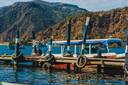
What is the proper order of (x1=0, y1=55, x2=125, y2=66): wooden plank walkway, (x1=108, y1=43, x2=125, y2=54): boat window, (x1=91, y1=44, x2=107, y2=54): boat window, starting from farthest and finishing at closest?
(x1=108, y1=43, x2=125, y2=54): boat window < (x1=91, y1=44, x2=107, y2=54): boat window < (x1=0, y1=55, x2=125, y2=66): wooden plank walkway

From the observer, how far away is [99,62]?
47.4 m

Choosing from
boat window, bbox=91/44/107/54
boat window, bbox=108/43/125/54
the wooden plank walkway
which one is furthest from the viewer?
boat window, bbox=108/43/125/54

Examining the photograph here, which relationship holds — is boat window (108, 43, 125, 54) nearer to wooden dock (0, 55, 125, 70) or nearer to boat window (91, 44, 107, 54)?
boat window (91, 44, 107, 54)

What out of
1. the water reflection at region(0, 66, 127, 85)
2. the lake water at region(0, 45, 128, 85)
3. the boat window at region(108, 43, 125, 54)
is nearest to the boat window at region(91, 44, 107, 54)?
the boat window at region(108, 43, 125, 54)

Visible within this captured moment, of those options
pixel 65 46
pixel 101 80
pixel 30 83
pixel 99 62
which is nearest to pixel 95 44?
pixel 65 46

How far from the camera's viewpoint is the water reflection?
4175 cm

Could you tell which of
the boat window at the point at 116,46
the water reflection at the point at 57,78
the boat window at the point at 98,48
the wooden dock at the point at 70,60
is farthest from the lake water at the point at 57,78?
the boat window at the point at 116,46

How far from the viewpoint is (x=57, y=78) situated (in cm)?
4581

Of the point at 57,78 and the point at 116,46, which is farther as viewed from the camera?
the point at 116,46

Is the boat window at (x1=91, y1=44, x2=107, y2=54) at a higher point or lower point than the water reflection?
higher

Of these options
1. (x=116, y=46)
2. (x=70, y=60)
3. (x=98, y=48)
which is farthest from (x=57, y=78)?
(x=116, y=46)

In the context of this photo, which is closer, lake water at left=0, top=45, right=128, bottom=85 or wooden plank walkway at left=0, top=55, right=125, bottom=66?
lake water at left=0, top=45, right=128, bottom=85

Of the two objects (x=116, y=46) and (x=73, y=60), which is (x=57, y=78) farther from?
(x=116, y=46)

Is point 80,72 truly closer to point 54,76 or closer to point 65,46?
point 54,76
